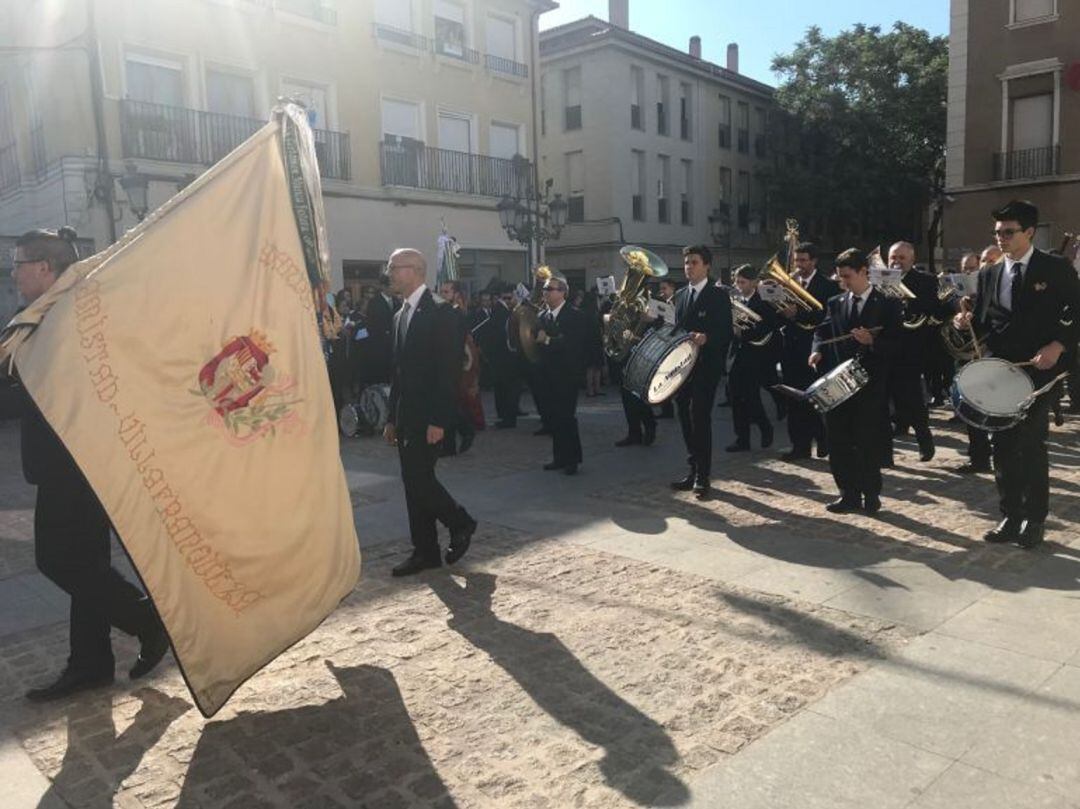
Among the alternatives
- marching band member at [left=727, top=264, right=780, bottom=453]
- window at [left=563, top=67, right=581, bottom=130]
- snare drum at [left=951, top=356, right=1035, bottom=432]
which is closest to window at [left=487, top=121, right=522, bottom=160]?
window at [left=563, top=67, right=581, bottom=130]

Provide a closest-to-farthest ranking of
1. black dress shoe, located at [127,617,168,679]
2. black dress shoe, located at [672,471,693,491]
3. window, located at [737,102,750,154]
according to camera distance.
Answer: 1. black dress shoe, located at [127,617,168,679]
2. black dress shoe, located at [672,471,693,491]
3. window, located at [737,102,750,154]

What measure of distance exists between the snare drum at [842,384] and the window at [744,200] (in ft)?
111

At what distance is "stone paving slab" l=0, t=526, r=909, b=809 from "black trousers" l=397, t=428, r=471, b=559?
1.51 ft

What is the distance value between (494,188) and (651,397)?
61.0 feet

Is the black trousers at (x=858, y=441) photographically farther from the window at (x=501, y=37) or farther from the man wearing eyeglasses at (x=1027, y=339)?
the window at (x=501, y=37)

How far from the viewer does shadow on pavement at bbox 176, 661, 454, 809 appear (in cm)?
315

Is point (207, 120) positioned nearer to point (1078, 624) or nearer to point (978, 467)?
point (978, 467)

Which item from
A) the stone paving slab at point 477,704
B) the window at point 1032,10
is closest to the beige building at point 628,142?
the window at point 1032,10

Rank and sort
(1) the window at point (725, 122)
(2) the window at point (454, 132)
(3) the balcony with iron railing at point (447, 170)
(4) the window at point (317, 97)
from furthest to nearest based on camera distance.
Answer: (1) the window at point (725, 122) < (2) the window at point (454, 132) < (3) the balcony with iron railing at point (447, 170) < (4) the window at point (317, 97)

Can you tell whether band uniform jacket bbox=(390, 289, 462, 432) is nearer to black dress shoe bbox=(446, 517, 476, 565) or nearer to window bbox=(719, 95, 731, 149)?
black dress shoe bbox=(446, 517, 476, 565)

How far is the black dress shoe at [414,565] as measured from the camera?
18.3 ft

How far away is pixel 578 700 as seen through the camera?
151 inches

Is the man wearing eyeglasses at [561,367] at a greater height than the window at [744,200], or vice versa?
the window at [744,200]

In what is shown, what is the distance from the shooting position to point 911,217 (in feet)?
143
